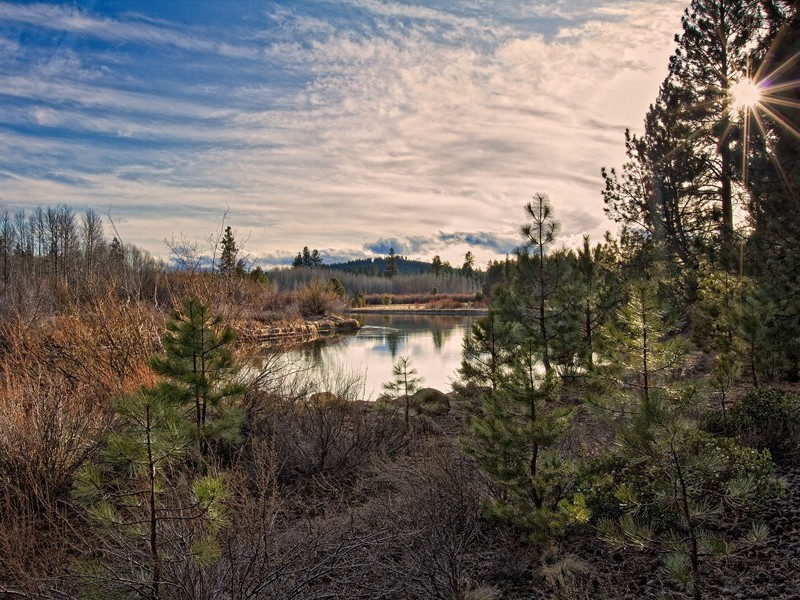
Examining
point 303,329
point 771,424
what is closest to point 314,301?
point 303,329

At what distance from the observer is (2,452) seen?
15.9ft

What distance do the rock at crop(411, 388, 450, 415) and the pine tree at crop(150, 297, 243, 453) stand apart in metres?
4.66

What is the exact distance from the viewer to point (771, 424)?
571 centimetres

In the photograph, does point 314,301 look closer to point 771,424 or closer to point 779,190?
point 779,190

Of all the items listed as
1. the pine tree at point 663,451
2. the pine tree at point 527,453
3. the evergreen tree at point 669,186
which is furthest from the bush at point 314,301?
the pine tree at point 663,451

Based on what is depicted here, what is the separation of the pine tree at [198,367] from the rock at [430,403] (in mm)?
4662

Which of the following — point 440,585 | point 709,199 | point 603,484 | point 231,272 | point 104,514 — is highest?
point 709,199

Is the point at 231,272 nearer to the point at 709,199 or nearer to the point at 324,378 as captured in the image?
the point at 324,378

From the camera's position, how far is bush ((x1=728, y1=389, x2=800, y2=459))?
5.62 meters

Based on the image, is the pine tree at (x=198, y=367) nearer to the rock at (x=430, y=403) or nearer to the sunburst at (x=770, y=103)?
the rock at (x=430, y=403)

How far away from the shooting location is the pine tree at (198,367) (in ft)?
18.3


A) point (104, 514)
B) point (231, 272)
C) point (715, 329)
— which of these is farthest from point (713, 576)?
point (231, 272)

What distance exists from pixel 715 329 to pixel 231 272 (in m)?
8.57

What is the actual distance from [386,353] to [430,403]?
12185 millimetres
